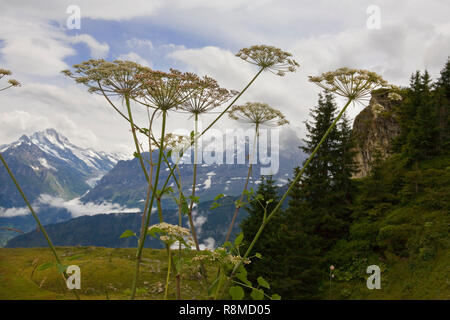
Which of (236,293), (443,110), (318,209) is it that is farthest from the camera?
(443,110)

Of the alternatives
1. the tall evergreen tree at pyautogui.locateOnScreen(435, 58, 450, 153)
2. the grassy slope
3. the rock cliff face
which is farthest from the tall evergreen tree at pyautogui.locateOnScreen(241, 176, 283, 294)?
the rock cliff face

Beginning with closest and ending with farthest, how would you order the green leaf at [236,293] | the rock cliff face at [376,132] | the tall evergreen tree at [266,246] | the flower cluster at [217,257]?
1. the green leaf at [236,293]
2. the flower cluster at [217,257]
3. the tall evergreen tree at [266,246]
4. the rock cliff face at [376,132]

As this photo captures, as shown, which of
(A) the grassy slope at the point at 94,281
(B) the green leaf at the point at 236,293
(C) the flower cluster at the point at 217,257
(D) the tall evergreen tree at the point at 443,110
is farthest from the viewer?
(D) the tall evergreen tree at the point at 443,110

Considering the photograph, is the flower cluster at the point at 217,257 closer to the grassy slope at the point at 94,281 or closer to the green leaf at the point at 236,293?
the green leaf at the point at 236,293

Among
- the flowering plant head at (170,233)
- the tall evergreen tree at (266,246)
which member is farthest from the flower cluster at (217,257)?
the tall evergreen tree at (266,246)

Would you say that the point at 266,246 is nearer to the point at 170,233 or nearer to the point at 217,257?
the point at 217,257

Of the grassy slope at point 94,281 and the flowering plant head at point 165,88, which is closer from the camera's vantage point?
the flowering plant head at point 165,88

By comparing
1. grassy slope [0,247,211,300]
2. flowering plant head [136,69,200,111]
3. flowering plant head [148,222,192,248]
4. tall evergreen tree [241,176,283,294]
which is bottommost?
grassy slope [0,247,211,300]

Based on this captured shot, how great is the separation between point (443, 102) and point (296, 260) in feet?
125

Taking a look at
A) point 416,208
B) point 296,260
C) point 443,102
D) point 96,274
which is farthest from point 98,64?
point 443,102

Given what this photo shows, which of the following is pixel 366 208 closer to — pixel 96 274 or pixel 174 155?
pixel 174 155

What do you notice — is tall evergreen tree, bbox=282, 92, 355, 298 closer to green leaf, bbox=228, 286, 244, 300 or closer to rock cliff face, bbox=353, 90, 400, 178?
rock cliff face, bbox=353, 90, 400, 178

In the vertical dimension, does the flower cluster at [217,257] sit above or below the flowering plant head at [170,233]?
below

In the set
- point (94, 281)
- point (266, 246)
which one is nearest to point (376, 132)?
point (266, 246)
